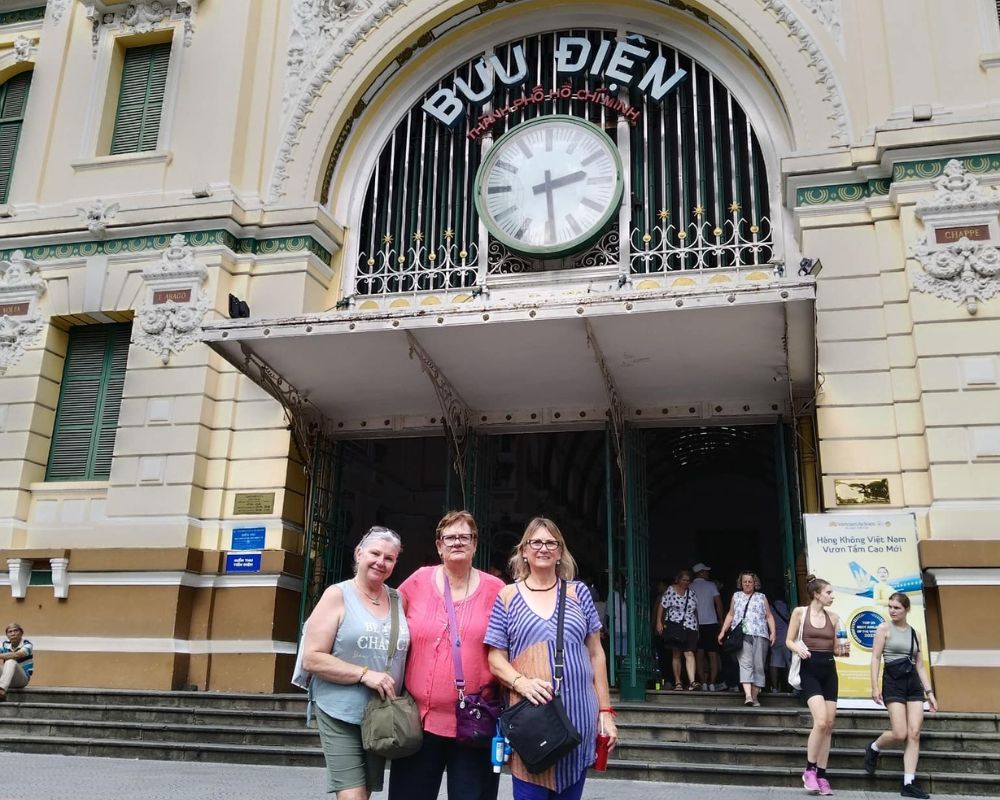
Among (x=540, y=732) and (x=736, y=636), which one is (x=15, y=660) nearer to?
(x=736, y=636)

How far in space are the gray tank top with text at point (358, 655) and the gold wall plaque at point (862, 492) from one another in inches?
311

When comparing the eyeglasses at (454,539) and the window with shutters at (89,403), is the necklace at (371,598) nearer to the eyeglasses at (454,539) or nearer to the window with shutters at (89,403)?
the eyeglasses at (454,539)

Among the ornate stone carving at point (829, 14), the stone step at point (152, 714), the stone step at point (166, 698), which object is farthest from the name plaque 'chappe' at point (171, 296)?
the ornate stone carving at point (829, 14)

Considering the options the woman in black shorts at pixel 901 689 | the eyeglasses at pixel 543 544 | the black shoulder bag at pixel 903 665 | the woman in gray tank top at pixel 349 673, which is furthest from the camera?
the black shoulder bag at pixel 903 665

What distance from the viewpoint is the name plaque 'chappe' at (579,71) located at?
13.6 m

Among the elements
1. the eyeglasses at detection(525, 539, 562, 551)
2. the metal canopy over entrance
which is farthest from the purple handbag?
the metal canopy over entrance

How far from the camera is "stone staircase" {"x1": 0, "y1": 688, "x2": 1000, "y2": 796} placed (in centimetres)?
821

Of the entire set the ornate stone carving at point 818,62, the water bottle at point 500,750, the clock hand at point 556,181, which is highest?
the ornate stone carving at point 818,62

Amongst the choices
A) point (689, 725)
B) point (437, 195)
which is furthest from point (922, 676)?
point (437, 195)

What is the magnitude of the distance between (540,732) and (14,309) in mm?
13106

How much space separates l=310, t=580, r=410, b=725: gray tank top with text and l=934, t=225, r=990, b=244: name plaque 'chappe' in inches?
369

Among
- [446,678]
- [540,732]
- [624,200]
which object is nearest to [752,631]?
[624,200]

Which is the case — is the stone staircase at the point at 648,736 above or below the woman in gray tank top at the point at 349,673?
below

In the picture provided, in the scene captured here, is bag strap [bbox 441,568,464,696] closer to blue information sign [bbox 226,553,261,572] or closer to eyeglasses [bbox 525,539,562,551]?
eyeglasses [bbox 525,539,562,551]
